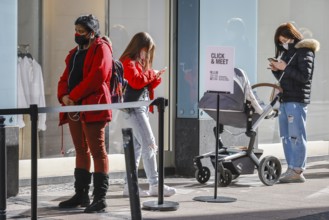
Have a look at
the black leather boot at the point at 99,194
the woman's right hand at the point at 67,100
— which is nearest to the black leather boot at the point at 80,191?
the black leather boot at the point at 99,194

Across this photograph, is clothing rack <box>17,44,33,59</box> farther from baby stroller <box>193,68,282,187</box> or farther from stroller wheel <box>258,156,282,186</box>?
stroller wheel <box>258,156,282,186</box>

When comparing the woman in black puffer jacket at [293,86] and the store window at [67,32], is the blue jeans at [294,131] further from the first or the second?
the store window at [67,32]

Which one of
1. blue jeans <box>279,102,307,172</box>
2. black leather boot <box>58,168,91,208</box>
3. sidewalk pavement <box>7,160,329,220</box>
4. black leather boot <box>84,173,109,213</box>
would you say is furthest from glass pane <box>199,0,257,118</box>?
black leather boot <box>84,173,109,213</box>

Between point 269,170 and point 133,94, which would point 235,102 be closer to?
point 269,170

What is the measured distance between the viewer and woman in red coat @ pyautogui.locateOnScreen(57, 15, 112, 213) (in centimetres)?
850

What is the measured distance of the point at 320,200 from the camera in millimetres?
9766

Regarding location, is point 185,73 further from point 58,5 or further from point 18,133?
point 18,133

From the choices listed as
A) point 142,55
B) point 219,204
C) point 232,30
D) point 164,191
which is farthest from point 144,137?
point 232,30

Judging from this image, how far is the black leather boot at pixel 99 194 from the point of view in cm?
862

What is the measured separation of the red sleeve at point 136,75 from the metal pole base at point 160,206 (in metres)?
1.39

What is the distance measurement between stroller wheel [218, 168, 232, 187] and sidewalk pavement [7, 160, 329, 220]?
3.4 inches

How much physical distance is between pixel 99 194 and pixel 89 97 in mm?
1000

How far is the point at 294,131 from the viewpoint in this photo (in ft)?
36.8

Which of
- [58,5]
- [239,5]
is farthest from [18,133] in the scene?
[239,5]
